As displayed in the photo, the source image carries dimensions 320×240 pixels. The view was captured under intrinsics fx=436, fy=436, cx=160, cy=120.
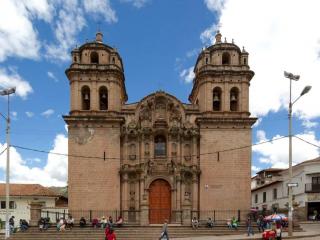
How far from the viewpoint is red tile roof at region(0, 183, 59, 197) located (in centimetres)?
4644

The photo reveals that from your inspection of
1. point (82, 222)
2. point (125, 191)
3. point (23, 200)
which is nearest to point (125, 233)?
point (82, 222)

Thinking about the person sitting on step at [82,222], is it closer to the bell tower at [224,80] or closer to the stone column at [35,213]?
the stone column at [35,213]

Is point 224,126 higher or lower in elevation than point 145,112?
lower

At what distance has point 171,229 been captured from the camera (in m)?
29.0

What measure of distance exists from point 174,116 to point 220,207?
808 cm

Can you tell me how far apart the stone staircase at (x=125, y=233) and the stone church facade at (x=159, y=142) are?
12.1ft

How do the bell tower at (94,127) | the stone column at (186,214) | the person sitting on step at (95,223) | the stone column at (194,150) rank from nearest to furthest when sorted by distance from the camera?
the person sitting on step at (95,223)
the stone column at (186,214)
the bell tower at (94,127)
the stone column at (194,150)

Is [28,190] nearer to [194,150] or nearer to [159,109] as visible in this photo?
[159,109]

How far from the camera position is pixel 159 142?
117ft

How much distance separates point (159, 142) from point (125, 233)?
9.44m

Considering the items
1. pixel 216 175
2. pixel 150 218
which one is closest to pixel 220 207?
pixel 216 175

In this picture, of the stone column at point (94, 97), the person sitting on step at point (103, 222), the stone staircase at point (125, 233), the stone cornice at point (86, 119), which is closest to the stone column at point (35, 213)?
the stone staircase at point (125, 233)

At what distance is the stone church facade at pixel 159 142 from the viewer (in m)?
33.9

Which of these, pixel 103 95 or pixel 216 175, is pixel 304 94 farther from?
pixel 103 95
